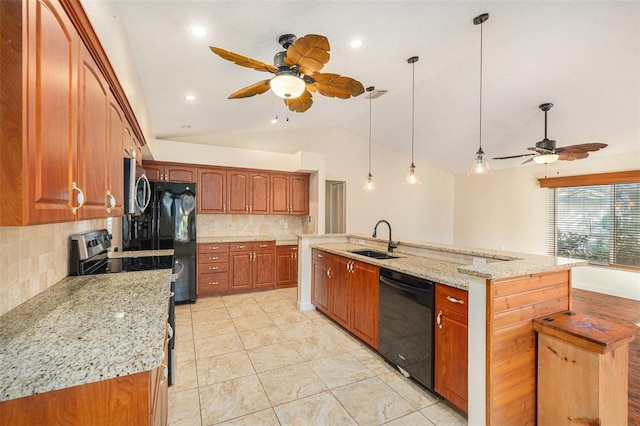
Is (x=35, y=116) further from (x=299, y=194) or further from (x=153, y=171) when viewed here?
(x=299, y=194)

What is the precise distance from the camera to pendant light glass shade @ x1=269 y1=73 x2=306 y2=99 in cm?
216

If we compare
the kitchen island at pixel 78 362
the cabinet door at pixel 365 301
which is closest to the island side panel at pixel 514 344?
the cabinet door at pixel 365 301

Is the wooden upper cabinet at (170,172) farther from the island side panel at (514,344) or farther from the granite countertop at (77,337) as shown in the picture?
the island side panel at (514,344)

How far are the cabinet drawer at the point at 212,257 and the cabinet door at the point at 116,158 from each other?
2.67 meters

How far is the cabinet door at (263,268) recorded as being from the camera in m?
4.85

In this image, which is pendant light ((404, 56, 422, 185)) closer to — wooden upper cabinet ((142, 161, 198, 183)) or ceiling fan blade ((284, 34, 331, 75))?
ceiling fan blade ((284, 34, 331, 75))

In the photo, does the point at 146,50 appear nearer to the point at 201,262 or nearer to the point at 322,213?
the point at 201,262

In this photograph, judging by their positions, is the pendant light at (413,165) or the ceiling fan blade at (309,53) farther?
the pendant light at (413,165)

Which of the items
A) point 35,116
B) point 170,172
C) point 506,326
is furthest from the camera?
point 170,172

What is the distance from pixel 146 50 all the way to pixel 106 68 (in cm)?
93

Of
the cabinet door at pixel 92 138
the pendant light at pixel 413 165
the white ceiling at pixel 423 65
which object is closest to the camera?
the cabinet door at pixel 92 138

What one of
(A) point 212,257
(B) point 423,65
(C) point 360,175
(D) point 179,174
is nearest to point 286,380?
(A) point 212,257

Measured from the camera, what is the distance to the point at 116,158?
1.83m

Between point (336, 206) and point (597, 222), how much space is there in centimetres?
495
